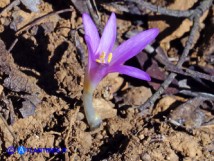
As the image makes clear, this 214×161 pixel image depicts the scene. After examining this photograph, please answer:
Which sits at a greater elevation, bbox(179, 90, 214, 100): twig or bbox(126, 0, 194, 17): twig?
bbox(126, 0, 194, 17): twig

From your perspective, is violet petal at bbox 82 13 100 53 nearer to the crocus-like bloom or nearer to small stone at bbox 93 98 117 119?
the crocus-like bloom

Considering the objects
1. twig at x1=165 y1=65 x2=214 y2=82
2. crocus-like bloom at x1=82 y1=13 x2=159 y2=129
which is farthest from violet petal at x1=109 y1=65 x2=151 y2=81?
twig at x1=165 y1=65 x2=214 y2=82

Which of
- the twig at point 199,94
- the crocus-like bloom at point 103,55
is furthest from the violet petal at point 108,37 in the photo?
the twig at point 199,94

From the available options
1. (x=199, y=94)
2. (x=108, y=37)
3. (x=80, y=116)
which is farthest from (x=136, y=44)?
(x=199, y=94)

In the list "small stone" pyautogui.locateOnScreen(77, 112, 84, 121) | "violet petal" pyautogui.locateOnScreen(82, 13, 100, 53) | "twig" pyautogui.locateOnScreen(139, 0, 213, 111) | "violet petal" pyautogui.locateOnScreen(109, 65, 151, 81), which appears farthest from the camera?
"twig" pyautogui.locateOnScreen(139, 0, 213, 111)

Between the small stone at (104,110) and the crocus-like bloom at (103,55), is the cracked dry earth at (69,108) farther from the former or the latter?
the crocus-like bloom at (103,55)

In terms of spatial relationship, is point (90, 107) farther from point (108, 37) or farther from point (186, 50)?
point (186, 50)

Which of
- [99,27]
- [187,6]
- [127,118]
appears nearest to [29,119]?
[127,118]
